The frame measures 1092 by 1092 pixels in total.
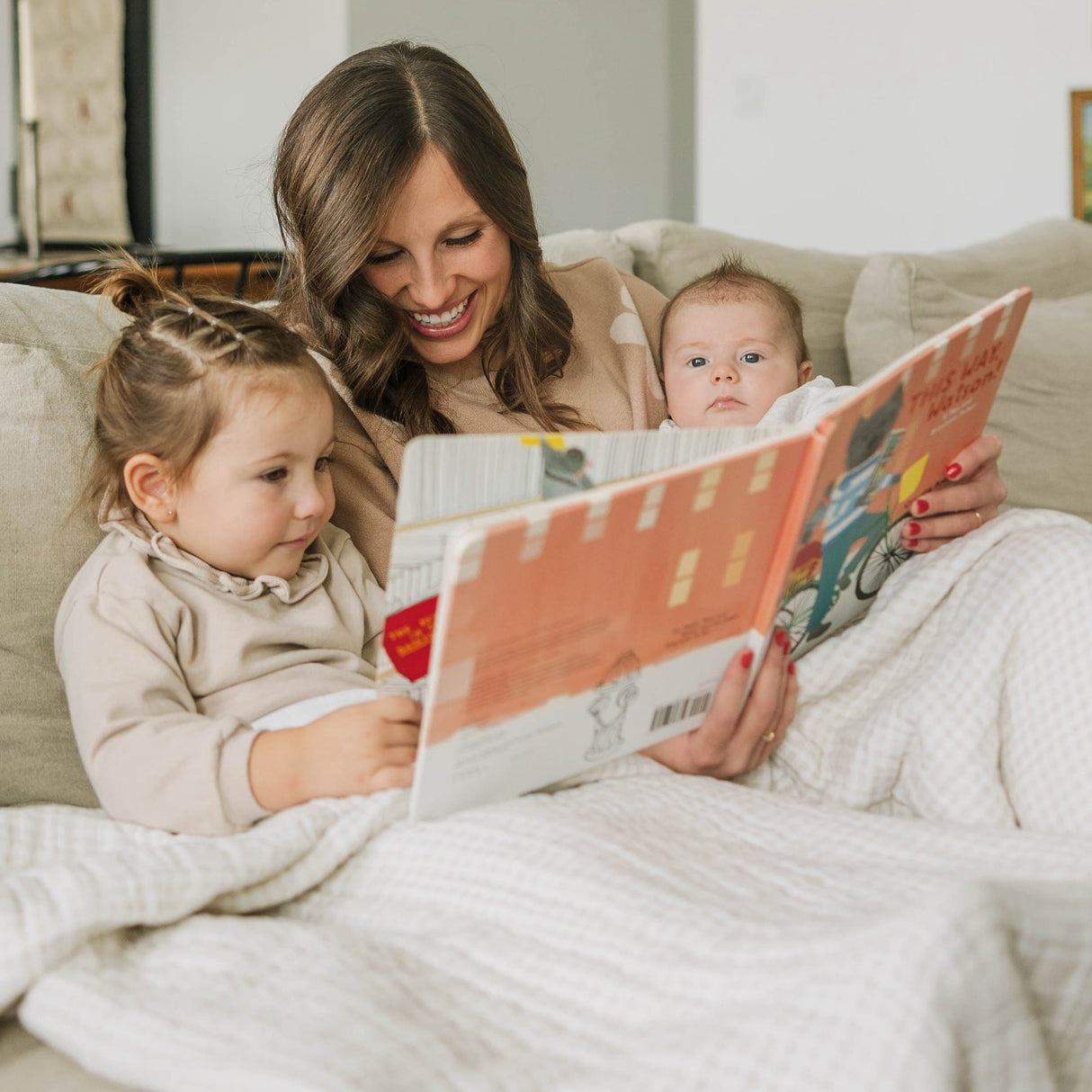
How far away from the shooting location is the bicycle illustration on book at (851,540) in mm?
938

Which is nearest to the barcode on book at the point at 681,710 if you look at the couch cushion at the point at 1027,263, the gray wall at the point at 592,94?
the couch cushion at the point at 1027,263

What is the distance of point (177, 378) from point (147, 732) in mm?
305

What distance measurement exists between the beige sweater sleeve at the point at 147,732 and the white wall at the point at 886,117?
10.2 feet

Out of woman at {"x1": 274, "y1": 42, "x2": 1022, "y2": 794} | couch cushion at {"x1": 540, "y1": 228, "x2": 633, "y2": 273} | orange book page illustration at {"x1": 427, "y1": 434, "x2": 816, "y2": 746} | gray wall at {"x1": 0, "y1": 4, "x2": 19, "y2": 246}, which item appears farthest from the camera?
gray wall at {"x1": 0, "y1": 4, "x2": 19, "y2": 246}

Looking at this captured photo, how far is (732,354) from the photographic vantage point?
55.6 inches

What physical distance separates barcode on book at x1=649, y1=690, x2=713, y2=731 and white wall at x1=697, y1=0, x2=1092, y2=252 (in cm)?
292

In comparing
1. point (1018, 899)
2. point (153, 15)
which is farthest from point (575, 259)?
point (153, 15)

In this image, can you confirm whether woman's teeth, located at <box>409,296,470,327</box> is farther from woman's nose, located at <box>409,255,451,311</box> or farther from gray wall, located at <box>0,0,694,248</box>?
gray wall, located at <box>0,0,694,248</box>

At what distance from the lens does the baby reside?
1398mm

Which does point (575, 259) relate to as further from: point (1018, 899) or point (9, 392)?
point (1018, 899)

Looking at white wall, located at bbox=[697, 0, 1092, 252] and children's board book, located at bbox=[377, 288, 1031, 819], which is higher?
white wall, located at bbox=[697, 0, 1092, 252]

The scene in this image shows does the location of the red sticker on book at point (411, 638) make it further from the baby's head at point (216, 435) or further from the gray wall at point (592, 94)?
the gray wall at point (592, 94)

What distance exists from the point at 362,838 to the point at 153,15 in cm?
385

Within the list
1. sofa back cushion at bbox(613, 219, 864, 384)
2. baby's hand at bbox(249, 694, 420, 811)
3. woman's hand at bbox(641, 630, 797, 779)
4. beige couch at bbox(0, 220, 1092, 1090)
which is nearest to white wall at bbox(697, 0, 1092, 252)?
beige couch at bbox(0, 220, 1092, 1090)
